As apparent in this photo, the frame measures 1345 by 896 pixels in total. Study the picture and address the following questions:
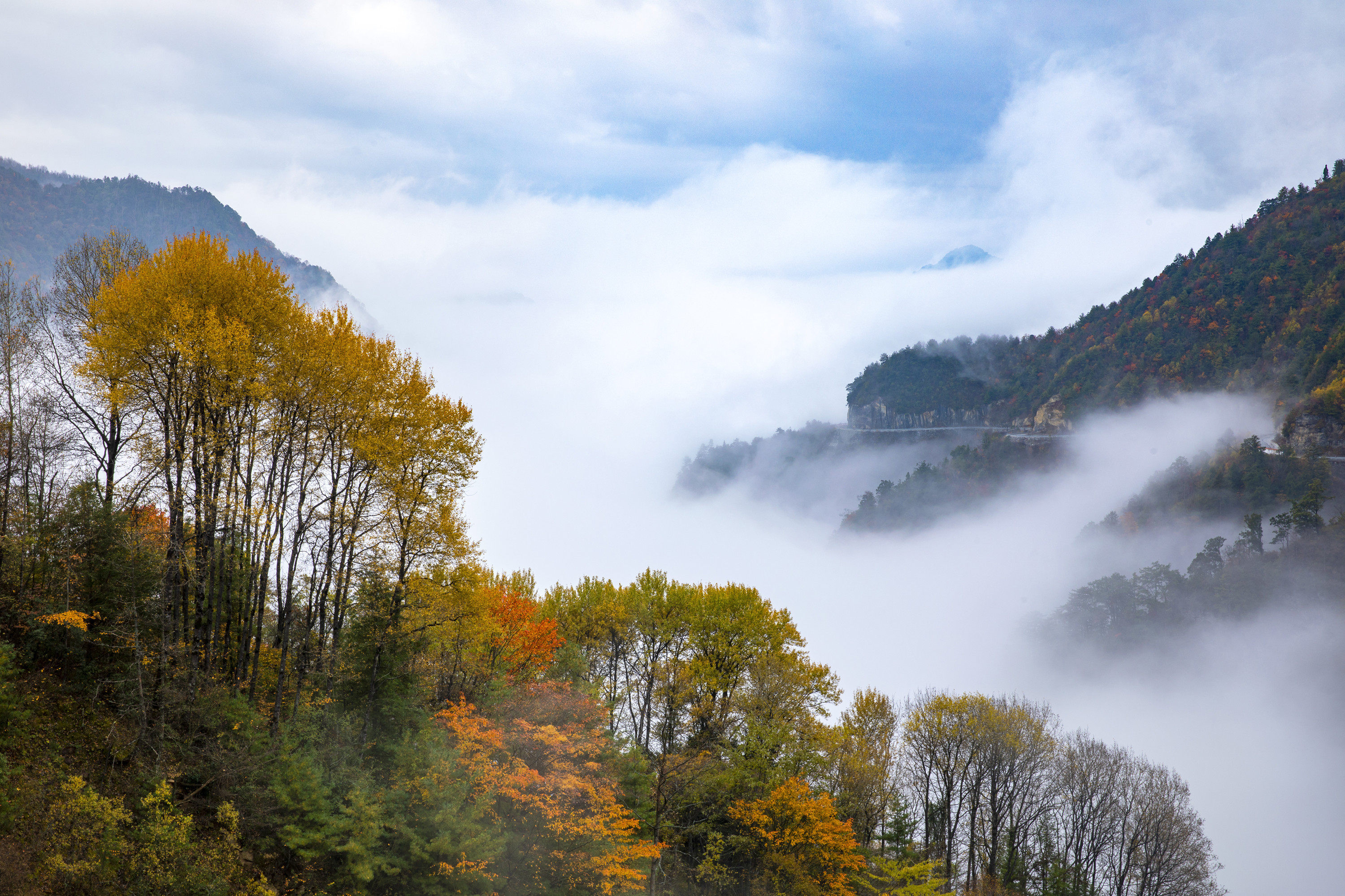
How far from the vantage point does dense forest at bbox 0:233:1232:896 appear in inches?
789

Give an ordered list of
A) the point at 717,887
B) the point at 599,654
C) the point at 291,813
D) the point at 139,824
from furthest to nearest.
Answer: the point at 599,654, the point at 717,887, the point at 291,813, the point at 139,824

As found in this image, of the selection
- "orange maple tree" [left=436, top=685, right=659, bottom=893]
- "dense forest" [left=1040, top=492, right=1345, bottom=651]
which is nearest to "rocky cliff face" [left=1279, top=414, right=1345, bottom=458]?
"dense forest" [left=1040, top=492, right=1345, bottom=651]

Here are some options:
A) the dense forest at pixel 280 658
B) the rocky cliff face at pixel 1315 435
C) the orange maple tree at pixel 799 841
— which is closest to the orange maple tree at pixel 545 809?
→ the dense forest at pixel 280 658

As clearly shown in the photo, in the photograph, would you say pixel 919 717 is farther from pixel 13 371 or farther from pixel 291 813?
pixel 13 371

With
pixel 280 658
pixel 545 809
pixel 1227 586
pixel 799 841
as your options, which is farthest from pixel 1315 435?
pixel 280 658

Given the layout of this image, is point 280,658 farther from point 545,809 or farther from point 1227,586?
point 1227,586

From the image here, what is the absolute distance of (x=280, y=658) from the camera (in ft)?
84.8

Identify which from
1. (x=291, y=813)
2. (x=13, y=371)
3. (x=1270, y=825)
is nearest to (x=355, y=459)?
(x=291, y=813)

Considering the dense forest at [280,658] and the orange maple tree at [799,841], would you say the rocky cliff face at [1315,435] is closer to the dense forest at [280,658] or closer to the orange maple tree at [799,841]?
the orange maple tree at [799,841]

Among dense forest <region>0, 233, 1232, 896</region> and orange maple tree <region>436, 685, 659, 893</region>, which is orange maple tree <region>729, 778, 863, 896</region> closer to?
dense forest <region>0, 233, 1232, 896</region>

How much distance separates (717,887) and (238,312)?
31392mm

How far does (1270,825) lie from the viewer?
297 feet

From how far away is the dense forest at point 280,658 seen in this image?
20.0 metres

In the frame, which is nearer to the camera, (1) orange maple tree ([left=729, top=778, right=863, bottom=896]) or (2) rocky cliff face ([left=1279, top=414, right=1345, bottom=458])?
(1) orange maple tree ([left=729, top=778, right=863, bottom=896])
